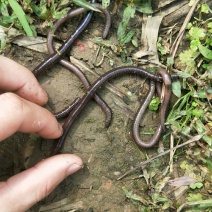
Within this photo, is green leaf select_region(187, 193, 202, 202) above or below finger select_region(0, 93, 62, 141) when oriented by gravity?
below

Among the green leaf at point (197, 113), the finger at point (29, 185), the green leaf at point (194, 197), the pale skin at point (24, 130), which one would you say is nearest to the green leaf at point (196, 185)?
the green leaf at point (194, 197)

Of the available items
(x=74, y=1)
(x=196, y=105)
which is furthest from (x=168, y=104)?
(x=74, y=1)

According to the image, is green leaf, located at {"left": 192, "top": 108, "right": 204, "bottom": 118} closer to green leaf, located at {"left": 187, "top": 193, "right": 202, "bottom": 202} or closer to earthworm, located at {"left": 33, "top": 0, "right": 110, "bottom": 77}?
green leaf, located at {"left": 187, "top": 193, "right": 202, "bottom": 202}

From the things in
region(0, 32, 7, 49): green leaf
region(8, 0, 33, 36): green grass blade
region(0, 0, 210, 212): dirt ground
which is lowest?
region(0, 0, 210, 212): dirt ground

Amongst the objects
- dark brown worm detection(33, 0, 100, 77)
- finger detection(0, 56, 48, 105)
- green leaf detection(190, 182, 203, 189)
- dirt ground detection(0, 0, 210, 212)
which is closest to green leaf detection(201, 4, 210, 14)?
dirt ground detection(0, 0, 210, 212)

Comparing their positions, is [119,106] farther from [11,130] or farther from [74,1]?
[11,130]

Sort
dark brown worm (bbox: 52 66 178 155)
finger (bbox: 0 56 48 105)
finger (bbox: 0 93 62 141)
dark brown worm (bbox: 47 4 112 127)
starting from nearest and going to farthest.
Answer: finger (bbox: 0 93 62 141)
finger (bbox: 0 56 48 105)
dark brown worm (bbox: 52 66 178 155)
dark brown worm (bbox: 47 4 112 127)

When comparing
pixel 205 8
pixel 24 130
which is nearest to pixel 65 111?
pixel 24 130

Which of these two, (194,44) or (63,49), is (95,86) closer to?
(63,49)

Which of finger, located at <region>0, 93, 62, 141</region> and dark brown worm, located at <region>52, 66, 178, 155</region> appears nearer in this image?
finger, located at <region>0, 93, 62, 141</region>
